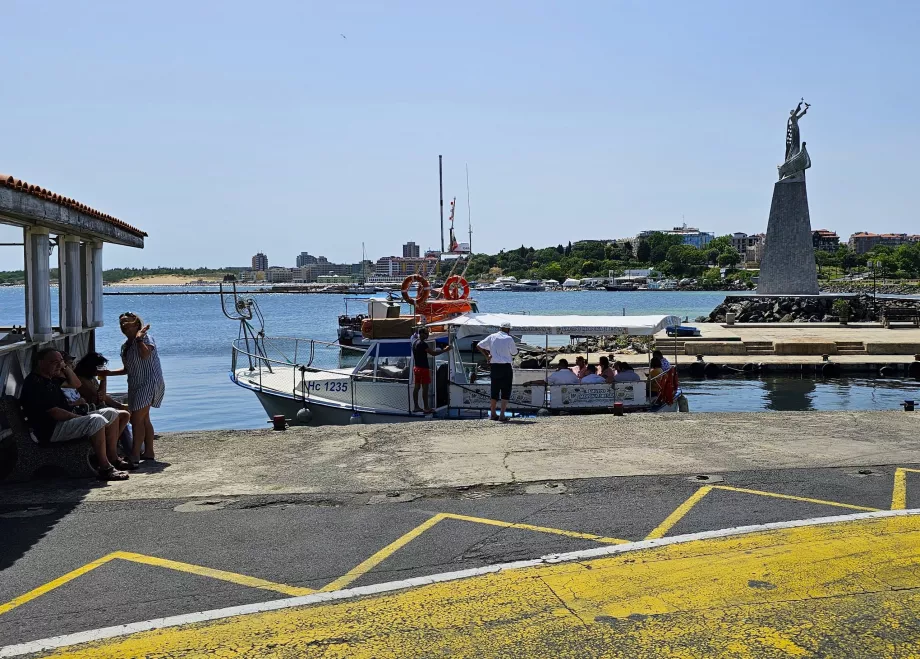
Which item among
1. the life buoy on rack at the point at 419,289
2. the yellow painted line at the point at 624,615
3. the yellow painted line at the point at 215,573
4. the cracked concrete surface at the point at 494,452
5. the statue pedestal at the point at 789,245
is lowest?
the yellow painted line at the point at 624,615

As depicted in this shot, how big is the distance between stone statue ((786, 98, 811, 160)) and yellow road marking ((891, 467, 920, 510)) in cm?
5549

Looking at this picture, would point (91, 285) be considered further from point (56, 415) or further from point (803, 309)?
point (803, 309)

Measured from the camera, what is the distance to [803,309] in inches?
2356

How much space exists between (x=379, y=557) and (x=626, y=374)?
11406mm

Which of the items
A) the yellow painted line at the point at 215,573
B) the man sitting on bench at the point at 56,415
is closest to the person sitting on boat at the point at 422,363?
the man sitting on bench at the point at 56,415

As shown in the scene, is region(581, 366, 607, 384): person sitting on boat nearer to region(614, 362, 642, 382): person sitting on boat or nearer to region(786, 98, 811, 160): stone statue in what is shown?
region(614, 362, 642, 382): person sitting on boat

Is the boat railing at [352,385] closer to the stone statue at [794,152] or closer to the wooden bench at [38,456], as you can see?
the wooden bench at [38,456]

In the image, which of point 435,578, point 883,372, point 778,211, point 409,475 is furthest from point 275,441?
point 778,211

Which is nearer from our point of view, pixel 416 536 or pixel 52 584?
pixel 52 584

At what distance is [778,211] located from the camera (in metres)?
60.1

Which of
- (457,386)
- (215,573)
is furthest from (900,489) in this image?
(457,386)

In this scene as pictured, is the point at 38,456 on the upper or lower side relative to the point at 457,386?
upper

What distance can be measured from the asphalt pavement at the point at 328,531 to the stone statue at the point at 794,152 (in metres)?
54.3

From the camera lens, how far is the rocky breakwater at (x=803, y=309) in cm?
5912
